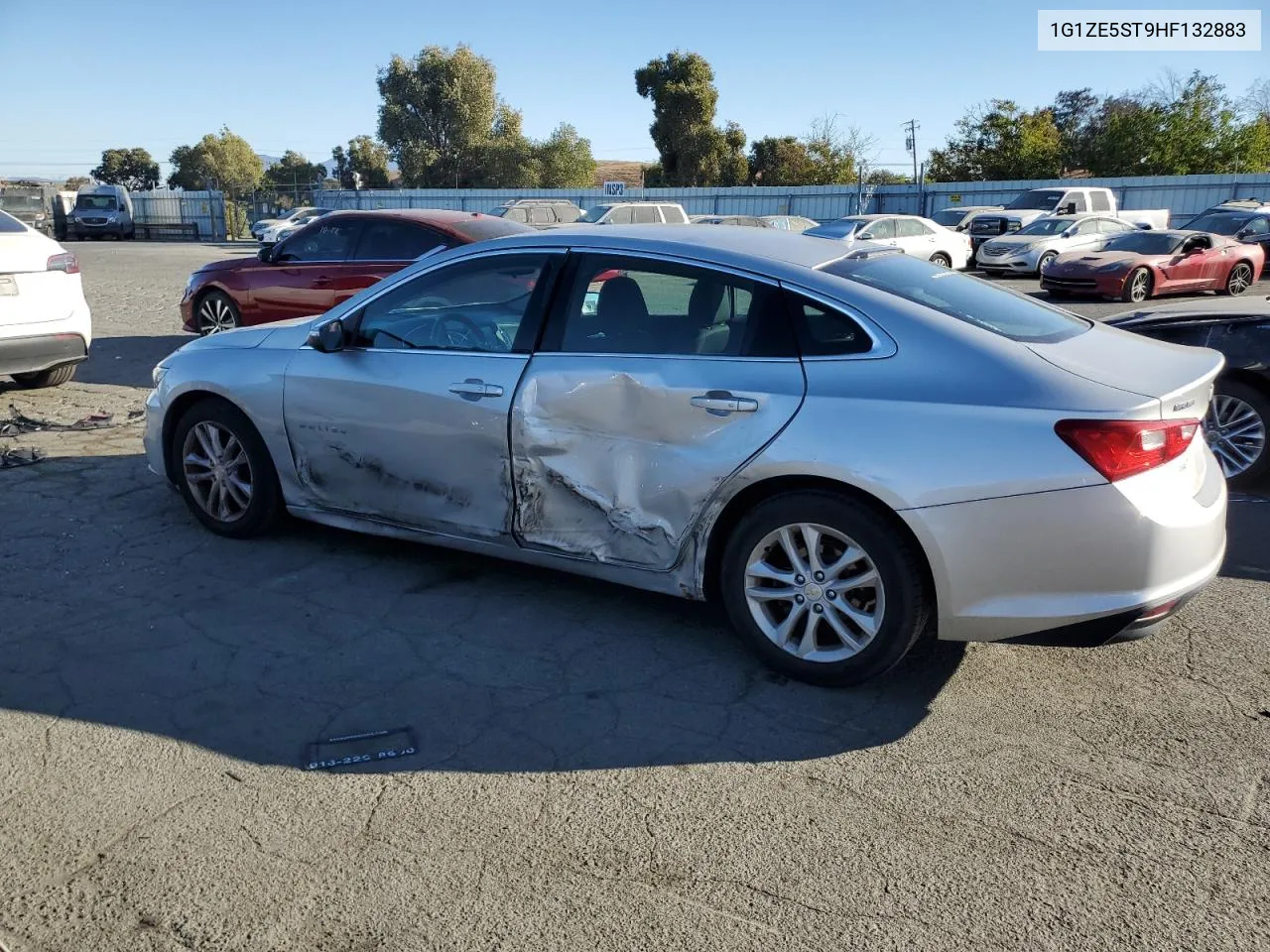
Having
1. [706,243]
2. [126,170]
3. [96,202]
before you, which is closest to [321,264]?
[706,243]

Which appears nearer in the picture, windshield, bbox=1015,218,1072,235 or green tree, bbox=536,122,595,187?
windshield, bbox=1015,218,1072,235

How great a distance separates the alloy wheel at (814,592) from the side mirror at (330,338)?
2204mm

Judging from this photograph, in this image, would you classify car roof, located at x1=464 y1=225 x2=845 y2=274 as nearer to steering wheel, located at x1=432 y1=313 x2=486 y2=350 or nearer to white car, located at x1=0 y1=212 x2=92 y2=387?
steering wheel, located at x1=432 y1=313 x2=486 y2=350

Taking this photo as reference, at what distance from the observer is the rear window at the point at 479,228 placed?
980 centimetres

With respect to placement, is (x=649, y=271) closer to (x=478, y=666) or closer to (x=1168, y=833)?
(x=478, y=666)

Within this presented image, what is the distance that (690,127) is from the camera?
5216 cm

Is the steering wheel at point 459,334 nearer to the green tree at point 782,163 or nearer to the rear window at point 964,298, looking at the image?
the rear window at point 964,298

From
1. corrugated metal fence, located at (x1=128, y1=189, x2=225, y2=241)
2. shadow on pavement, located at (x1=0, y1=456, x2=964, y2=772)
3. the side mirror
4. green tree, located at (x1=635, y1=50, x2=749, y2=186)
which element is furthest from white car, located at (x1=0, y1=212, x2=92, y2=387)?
green tree, located at (x1=635, y1=50, x2=749, y2=186)

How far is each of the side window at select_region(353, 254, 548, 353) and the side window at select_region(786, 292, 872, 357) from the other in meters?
1.21

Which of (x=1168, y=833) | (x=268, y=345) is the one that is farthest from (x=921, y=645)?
(x=268, y=345)

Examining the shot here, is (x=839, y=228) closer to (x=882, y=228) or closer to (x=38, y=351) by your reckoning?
→ (x=882, y=228)

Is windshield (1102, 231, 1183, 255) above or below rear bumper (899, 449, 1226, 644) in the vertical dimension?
above

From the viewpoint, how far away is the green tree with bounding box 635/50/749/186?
51562mm

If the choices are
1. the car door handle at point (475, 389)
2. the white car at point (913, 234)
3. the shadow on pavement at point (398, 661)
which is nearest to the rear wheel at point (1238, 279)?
the white car at point (913, 234)
